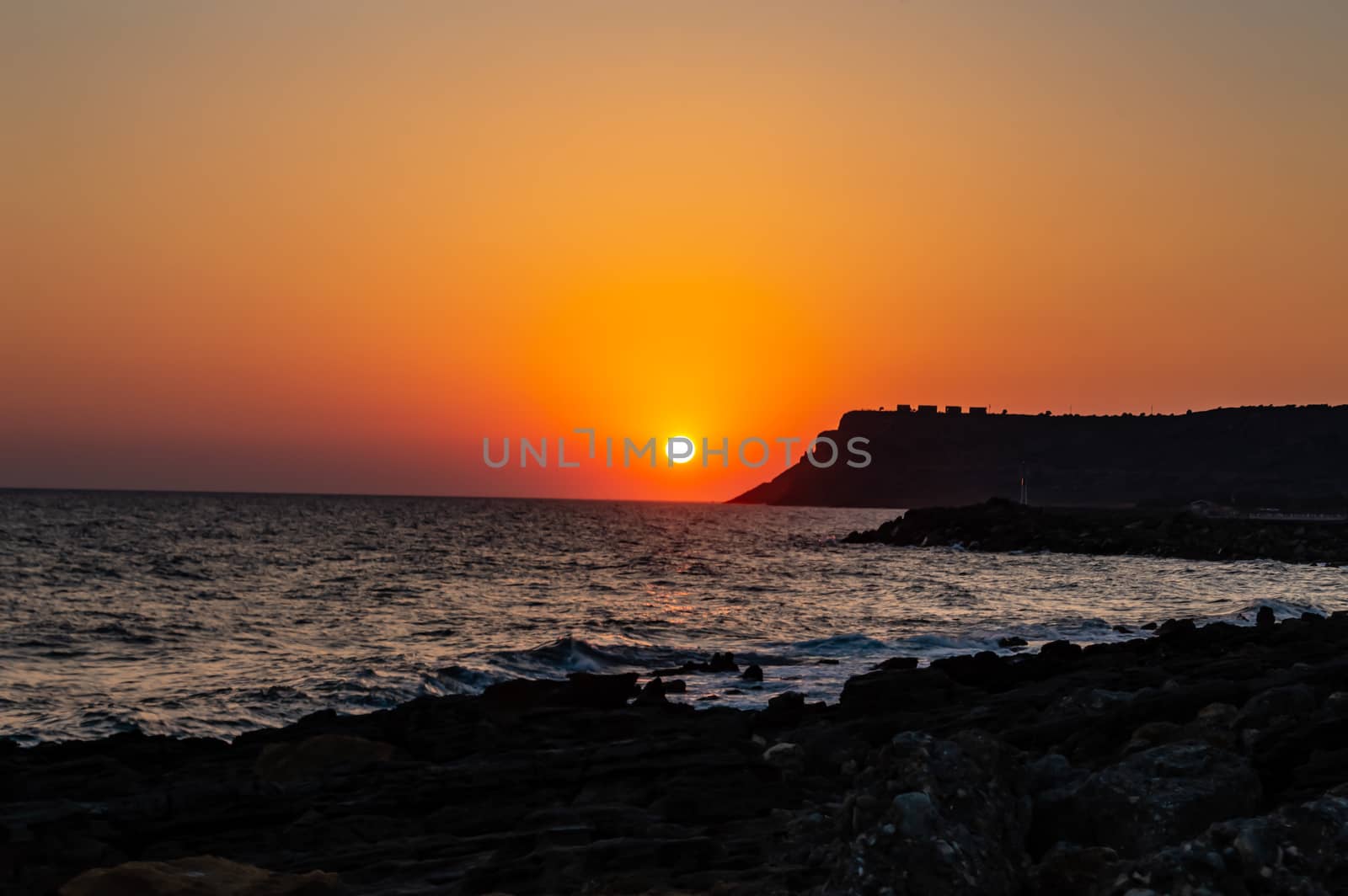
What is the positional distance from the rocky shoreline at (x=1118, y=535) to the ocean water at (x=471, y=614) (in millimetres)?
6311

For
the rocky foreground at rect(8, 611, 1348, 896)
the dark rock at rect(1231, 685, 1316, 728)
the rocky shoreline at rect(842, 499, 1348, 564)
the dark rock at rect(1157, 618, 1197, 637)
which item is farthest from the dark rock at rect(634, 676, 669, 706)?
the rocky shoreline at rect(842, 499, 1348, 564)

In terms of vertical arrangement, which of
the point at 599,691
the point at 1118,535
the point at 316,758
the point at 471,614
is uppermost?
the point at 316,758

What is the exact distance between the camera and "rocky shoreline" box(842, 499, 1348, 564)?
6481cm

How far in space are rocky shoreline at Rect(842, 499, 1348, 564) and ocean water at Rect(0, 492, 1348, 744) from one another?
631cm

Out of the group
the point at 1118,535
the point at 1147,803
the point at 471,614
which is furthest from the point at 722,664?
the point at 1118,535

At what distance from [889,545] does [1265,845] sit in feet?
277

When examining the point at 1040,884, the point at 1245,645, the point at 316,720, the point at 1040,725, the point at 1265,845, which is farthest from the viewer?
the point at 1245,645

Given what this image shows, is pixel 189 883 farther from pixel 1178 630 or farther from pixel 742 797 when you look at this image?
pixel 1178 630

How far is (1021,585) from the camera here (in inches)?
1804

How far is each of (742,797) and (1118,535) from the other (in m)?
71.8

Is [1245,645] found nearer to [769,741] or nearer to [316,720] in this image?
[769,741]

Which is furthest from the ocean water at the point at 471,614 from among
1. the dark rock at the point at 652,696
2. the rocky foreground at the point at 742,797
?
the rocky foreground at the point at 742,797

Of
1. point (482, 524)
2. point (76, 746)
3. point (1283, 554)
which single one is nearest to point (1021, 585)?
point (1283, 554)

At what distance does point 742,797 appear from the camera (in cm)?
960
